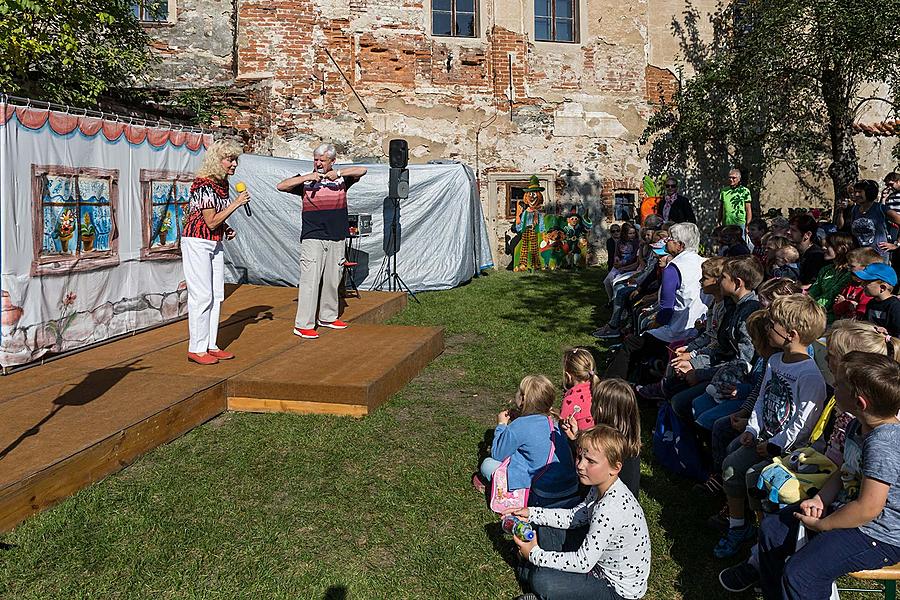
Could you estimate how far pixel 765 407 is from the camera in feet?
12.2

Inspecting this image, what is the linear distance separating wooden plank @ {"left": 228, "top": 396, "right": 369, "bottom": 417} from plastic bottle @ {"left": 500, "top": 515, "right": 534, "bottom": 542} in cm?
228

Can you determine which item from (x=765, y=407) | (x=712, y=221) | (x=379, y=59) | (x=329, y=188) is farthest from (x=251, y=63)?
(x=765, y=407)

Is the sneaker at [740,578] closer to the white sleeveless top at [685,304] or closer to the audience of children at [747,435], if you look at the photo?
the audience of children at [747,435]

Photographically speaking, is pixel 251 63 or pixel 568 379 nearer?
pixel 568 379

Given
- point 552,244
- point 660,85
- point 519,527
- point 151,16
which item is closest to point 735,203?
point 552,244

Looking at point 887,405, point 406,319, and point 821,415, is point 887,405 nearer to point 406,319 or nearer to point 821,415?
point 821,415

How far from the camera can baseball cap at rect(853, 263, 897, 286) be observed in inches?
203

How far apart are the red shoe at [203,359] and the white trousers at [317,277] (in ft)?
4.03

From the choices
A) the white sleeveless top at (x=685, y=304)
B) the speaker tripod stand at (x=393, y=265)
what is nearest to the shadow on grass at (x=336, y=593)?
the white sleeveless top at (x=685, y=304)

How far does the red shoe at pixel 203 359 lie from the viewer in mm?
6125

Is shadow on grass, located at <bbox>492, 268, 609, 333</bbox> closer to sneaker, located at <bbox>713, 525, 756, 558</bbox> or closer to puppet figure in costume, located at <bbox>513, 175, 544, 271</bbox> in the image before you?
puppet figure in costume, located at <bbox>513, 175, 544, 271</bbox>

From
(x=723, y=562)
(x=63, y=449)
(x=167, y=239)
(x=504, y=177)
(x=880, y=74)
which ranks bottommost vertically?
(x=723, y=562)

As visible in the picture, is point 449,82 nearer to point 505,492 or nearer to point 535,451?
point 535,451

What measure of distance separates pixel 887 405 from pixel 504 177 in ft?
44.6
